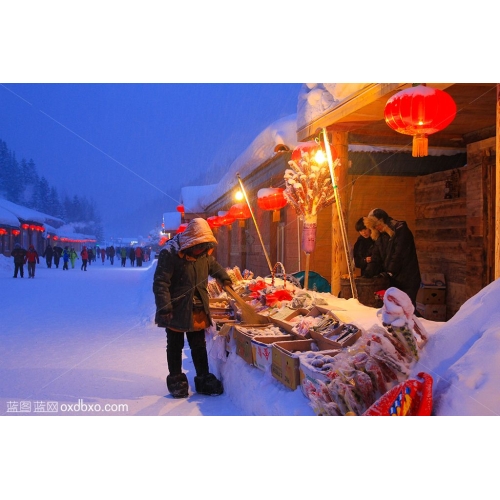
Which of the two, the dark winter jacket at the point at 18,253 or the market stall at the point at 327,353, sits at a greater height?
the dark winter jacket at the point at 18,253

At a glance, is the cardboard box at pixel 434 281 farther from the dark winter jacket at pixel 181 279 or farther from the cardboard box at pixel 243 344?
the dark winter jacket at pixel 181 279

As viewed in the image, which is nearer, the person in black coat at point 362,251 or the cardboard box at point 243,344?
the cardboard box at point 243,344

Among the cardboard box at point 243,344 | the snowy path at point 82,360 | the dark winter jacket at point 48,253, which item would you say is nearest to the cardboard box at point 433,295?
the snowy path at point 82,360

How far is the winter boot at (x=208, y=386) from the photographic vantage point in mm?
3752

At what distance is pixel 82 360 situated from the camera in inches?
180

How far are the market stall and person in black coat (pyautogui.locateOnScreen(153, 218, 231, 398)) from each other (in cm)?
23

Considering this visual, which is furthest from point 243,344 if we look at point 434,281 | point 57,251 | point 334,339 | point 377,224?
point 434,281

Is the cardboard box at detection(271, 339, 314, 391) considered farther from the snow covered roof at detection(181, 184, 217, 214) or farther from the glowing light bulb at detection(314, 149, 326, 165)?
the snow covered roof at detection(181, 184, 217, 214)

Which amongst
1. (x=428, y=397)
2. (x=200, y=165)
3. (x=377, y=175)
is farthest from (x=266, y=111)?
(x=377, y=175)

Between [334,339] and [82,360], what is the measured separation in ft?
8.88

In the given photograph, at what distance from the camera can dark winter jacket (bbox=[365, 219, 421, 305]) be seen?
4.68 meters

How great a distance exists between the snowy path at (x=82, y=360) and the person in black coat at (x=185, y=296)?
6.1 inches

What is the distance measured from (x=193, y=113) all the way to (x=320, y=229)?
3684 mm

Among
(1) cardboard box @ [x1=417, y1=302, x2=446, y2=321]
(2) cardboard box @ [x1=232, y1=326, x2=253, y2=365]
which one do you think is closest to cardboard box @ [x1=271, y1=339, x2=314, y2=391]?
(2) cardboard box @ [x1=232, y1=326, x2=253, y2=365]
